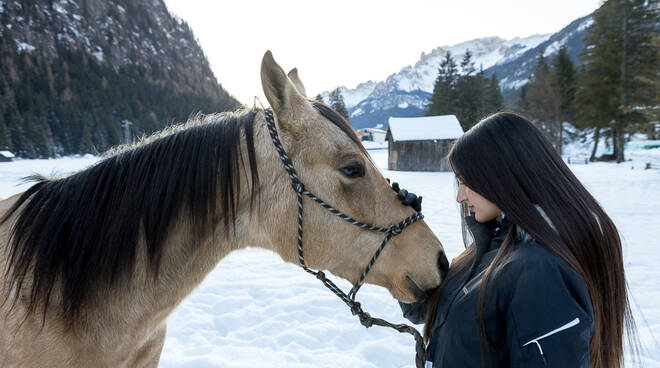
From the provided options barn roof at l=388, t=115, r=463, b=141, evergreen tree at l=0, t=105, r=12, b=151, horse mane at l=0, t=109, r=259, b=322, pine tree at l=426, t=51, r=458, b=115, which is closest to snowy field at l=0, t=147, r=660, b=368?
horse mane at l=0, t=109, r=259, b=322

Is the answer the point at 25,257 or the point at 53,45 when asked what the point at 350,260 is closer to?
the point at 25,257

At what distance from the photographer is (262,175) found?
59.2 inches

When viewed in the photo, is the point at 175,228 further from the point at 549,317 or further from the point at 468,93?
the point at 468,93

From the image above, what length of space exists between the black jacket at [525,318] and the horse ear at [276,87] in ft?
3.78

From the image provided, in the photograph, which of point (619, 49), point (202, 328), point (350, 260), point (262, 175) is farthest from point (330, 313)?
point (619, 49)

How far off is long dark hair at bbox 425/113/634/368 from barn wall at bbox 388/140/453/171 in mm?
25759

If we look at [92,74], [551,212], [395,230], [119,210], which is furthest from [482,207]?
[92,74]

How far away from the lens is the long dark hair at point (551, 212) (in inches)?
45.3

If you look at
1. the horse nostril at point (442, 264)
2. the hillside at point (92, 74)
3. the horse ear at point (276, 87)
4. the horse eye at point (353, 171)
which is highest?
the hillside at point (92, 74)

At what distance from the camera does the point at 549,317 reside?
95cm

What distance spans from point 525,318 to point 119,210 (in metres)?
1.67

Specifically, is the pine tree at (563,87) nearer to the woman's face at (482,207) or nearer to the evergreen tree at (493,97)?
the evergreen tree at (493,97)

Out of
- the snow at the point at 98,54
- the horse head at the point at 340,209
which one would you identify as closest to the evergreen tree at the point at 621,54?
the horse head at the point at 340,209

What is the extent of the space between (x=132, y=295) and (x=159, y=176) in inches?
22.0
